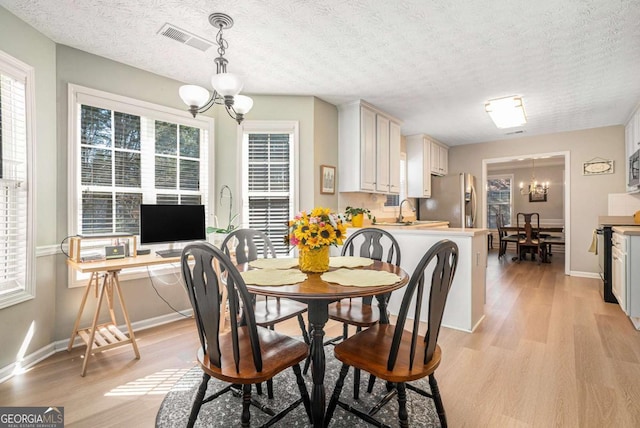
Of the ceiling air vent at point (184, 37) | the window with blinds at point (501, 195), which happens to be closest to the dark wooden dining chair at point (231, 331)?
the ceiling air vent at point (184, 37)

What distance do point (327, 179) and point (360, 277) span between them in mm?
2353

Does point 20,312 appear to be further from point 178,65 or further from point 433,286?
point 433,286

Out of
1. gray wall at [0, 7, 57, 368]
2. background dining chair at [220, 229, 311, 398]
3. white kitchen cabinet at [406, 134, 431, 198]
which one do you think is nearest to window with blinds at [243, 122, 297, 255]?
background dining chair at [220, 229, 311, 398]

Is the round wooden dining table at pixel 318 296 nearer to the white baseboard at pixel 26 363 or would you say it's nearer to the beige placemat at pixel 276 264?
the beige placemat at pixel 276 264

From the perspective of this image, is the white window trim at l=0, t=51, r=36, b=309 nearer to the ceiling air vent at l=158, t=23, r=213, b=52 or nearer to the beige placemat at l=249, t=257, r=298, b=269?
the ceiling air vent at l=158, t=23, r=213, b=52

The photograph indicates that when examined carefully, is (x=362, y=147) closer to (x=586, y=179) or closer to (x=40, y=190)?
(x=40, y=190)

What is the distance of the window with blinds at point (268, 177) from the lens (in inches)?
147

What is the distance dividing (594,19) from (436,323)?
2.49m

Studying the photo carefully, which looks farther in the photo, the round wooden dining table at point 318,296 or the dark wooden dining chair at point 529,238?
the dark wooden dining chair at point 529,238

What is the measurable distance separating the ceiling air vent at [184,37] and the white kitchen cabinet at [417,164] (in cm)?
405

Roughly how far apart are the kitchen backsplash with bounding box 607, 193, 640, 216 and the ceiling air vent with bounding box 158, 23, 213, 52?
6.09 meters

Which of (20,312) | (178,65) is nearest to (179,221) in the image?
(20,312)

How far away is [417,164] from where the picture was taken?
5707 mm

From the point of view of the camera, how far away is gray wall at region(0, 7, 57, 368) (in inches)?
86.6
